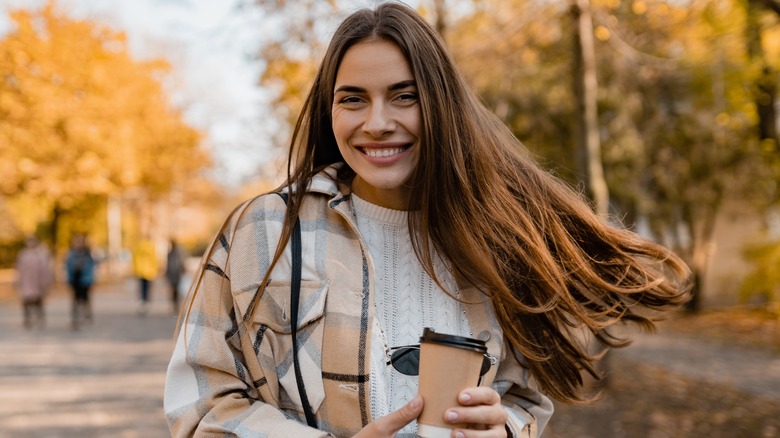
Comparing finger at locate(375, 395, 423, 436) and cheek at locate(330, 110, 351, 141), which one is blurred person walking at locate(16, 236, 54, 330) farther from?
finger at locate(375, 395, 423, 436)

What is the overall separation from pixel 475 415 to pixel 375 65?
948 mm

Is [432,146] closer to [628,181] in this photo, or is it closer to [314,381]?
[314,381]

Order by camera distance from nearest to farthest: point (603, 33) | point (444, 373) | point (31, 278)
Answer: point (444, 373) → point (603, 33) → point (31, 278)

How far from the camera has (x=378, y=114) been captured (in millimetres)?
2031

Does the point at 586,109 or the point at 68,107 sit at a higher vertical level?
the point at 68,107

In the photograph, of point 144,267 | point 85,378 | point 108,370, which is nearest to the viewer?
point 85,378

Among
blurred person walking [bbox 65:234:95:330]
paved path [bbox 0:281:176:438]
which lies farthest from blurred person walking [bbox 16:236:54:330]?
blurred person walking [bbox 65:234:95:330]

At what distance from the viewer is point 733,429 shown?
7258mm

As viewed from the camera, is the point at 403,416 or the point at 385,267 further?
the point at 385,267

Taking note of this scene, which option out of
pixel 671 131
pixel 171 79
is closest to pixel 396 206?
pixel 671 131

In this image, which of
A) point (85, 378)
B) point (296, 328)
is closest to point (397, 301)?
point (296, 328)

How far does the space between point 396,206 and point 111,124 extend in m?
25.4

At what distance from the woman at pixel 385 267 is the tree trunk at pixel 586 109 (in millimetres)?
5830

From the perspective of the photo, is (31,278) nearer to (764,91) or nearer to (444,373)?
(764,91)
